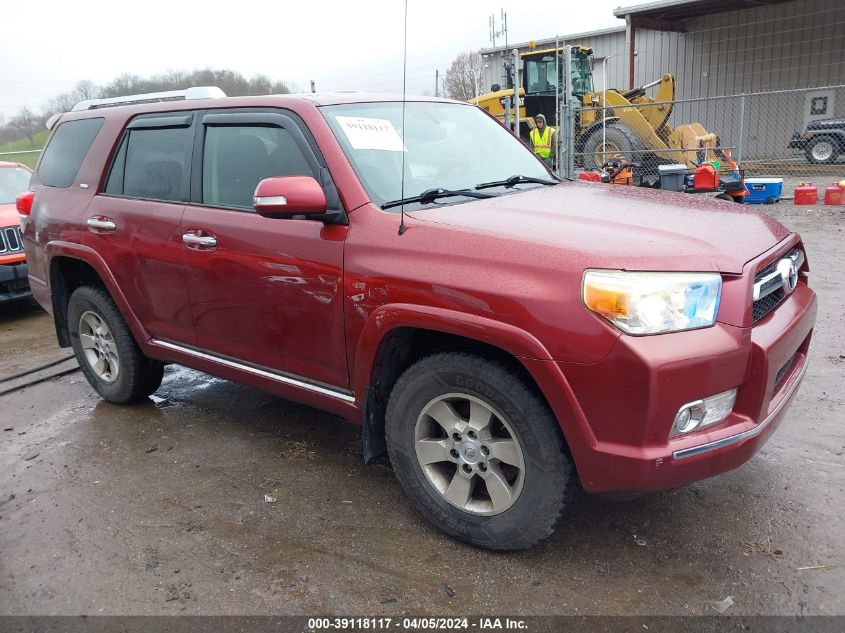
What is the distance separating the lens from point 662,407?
221 cm

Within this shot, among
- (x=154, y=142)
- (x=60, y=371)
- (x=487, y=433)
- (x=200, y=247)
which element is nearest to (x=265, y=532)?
(x=487, y=433)

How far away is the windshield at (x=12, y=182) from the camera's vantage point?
7.99 meters

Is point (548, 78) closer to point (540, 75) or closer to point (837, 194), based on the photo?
point (540, 75)

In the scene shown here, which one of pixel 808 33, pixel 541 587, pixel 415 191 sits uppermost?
pixel 808 33

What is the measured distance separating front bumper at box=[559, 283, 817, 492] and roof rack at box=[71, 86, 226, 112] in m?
2.84

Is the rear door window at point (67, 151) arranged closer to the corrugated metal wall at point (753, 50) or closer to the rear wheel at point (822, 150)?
the rear wheel at point (822, 150)

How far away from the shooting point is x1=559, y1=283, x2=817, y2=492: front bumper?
2.20 meters

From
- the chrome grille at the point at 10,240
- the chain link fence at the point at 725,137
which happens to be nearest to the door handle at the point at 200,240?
the chrome grille at the point at 10,240

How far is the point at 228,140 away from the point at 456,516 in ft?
7.20

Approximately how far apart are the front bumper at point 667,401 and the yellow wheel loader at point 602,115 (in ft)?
34.5

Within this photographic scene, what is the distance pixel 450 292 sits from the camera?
2.53 metres

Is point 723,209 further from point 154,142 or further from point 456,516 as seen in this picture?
point 154,142

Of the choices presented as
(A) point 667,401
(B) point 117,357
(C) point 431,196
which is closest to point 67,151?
(B) point 117,357

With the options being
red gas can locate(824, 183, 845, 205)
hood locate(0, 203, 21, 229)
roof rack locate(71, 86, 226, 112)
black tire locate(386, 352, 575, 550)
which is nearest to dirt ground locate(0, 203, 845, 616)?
black tire locate(386, 352, 575, 550)
